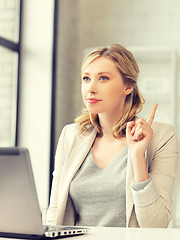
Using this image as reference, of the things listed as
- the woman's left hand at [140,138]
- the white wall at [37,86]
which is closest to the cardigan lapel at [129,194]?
the woman's left hand at [140,138]

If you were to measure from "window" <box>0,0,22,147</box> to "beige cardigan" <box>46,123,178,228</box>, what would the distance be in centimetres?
129

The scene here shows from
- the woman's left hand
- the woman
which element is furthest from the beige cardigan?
the woman's left hand

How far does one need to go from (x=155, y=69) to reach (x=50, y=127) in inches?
37.7

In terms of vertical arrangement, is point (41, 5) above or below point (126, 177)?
above

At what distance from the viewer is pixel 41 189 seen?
3.16 meters

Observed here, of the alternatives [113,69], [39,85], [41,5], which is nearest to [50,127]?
[39,85]

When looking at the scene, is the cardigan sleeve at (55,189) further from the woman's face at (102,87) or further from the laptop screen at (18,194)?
the laptop screen at (18,194)

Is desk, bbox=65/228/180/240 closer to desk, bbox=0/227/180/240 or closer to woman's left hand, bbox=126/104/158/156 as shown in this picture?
desk, bbox=0/227/180/240

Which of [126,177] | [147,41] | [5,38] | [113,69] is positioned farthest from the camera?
[147,41]

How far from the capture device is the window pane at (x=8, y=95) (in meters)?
2.92

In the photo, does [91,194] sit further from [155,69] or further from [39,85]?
[155,69]

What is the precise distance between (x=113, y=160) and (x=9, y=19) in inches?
72.0

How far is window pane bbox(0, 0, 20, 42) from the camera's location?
2.95m

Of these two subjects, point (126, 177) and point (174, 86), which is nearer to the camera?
point (126, 177)
